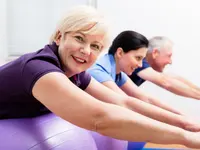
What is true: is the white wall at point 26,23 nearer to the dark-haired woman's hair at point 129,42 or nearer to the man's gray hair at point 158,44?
the man's gray hair at point 158,44

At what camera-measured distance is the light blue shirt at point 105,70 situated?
170cm

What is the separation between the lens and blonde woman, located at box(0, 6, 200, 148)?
0.85 meters

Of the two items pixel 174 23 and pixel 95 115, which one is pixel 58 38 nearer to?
pixel 95 115

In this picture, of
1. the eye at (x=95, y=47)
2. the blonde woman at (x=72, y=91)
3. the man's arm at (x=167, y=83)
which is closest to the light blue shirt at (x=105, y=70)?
the man's arm at (x=167, y=83)

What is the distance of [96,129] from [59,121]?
28 centimetres

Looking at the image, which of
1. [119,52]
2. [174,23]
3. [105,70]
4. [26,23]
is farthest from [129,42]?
[26,23]

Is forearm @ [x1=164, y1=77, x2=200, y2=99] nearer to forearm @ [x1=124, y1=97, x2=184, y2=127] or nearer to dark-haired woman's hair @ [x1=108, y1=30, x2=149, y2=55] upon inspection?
dark-haired woman's hair @ [x1=108, y1=30, x2=149, y2=55]

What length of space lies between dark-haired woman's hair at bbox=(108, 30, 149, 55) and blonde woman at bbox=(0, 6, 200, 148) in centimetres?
74

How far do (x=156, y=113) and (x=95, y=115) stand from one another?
2.09ft

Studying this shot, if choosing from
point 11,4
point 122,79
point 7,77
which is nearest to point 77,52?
point 7,77

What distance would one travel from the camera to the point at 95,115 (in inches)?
33.3

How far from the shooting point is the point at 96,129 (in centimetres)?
86

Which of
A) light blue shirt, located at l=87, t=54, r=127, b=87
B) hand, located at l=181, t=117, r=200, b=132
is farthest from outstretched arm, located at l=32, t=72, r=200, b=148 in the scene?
→ light blue shirt, located at l=87, t=54, r=127, b=87

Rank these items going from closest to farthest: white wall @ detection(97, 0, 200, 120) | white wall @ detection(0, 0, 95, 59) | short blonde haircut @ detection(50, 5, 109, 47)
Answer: short blonde haircut @ detection(50, 5, 109, 47) → white wall @ detection(0, 0, 95, 59) → white wall @ detection(97, 0, 200, 120)
